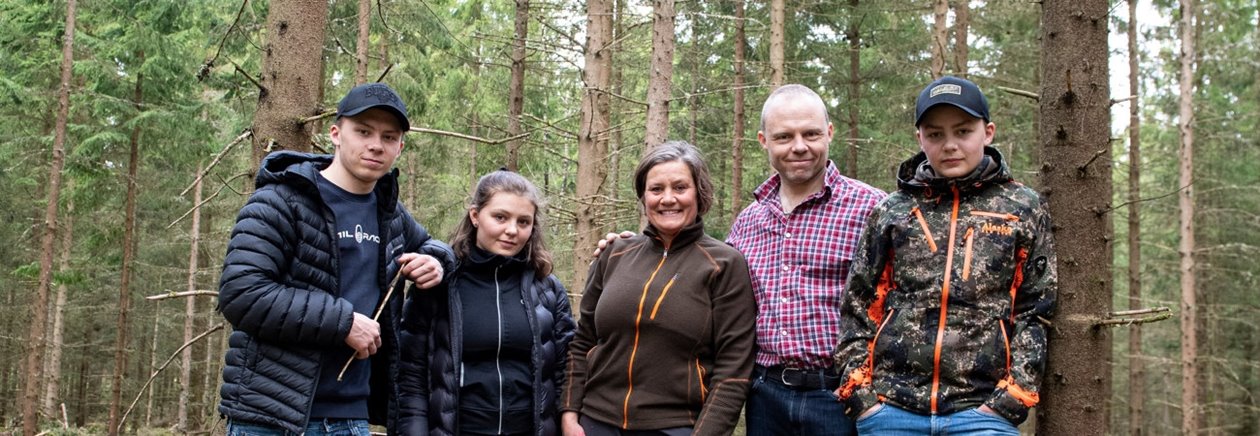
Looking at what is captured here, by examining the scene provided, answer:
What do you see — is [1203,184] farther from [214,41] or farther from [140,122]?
[140,122]

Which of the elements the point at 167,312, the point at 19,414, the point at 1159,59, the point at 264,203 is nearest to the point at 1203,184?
the point at 1159,59

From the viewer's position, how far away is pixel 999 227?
256 centimetres

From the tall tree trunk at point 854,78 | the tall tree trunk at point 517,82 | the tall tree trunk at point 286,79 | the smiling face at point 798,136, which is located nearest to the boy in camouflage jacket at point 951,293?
the smiling face at point 798,136

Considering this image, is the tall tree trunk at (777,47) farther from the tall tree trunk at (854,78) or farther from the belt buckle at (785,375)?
the belt buckle at (785,375)

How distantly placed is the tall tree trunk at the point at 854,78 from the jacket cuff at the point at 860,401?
13.5 meters

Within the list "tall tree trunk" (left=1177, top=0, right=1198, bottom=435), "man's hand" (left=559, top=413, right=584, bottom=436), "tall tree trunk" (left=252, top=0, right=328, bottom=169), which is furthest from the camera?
"tall tree trunk" (left=1177, top=0, right=1198, bottom=435)

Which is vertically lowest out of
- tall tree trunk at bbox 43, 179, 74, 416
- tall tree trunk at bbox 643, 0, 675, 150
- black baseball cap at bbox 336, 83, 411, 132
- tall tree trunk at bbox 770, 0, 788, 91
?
tall tree trunk at bbox 43, 179, 74, 416

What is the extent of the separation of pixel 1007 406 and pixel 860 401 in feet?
1.45

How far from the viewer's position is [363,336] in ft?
9.34

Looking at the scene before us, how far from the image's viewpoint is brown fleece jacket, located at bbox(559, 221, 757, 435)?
304 cm

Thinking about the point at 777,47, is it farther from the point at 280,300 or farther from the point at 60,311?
the point at 60,311

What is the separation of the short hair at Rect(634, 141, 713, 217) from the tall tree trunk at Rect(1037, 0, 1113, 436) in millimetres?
1240

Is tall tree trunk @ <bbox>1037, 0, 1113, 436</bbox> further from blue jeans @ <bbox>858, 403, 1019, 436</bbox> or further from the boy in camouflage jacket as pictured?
blue jeans @ <bbox>858, 403, 1019, 436</bbox>

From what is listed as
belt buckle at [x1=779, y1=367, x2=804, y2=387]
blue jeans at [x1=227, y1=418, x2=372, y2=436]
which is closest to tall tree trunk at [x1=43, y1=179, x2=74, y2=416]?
blue jeans at [x1=227, y1=418, x2=372, y2=436]
